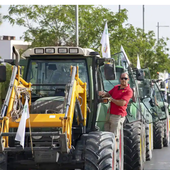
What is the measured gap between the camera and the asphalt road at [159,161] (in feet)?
47.4

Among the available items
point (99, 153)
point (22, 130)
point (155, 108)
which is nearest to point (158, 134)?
point (155, 108)

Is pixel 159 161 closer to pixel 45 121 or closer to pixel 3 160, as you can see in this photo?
pixel 45 121

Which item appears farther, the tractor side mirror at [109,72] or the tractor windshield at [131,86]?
the tractor windshield at [131,86]

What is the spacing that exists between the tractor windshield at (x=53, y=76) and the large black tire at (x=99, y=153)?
5.73 ft

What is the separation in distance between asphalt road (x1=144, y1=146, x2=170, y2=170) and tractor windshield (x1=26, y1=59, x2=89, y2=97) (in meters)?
4.49

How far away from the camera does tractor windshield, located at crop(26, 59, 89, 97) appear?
1077 centimetres

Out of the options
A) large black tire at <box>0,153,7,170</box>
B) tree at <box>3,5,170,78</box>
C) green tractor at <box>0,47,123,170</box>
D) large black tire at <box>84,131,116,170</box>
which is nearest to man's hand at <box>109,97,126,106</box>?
green tractor at <box>0,47,123,170</box>

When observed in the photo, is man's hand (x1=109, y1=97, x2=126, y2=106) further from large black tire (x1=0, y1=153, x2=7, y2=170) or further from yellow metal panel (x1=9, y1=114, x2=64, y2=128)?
large black tire (x1=0, y1=153, x2=7, y2=170)

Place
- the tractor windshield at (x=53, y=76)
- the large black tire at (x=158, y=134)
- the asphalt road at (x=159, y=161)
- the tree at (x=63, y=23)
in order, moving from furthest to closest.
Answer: the tree at (x=63, y=23) → the large black tire at (x=158, y=134) → the asphalt road at (x=159, y=161) → the tractor windshield at (x=53, y=76)

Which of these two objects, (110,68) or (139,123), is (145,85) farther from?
(110,68)

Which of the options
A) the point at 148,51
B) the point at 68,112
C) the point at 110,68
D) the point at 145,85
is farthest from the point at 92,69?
the point at 148,51

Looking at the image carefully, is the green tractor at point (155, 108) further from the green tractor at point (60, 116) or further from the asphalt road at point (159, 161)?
the green tractor at point (60, 116)

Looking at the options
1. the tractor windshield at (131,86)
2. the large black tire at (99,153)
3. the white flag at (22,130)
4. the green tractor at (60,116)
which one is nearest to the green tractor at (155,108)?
the tractor windshield at (131,86)

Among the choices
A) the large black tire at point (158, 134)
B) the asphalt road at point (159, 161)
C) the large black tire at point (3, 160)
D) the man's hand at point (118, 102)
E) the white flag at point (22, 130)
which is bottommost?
the asphalt road at point (159, 161)
